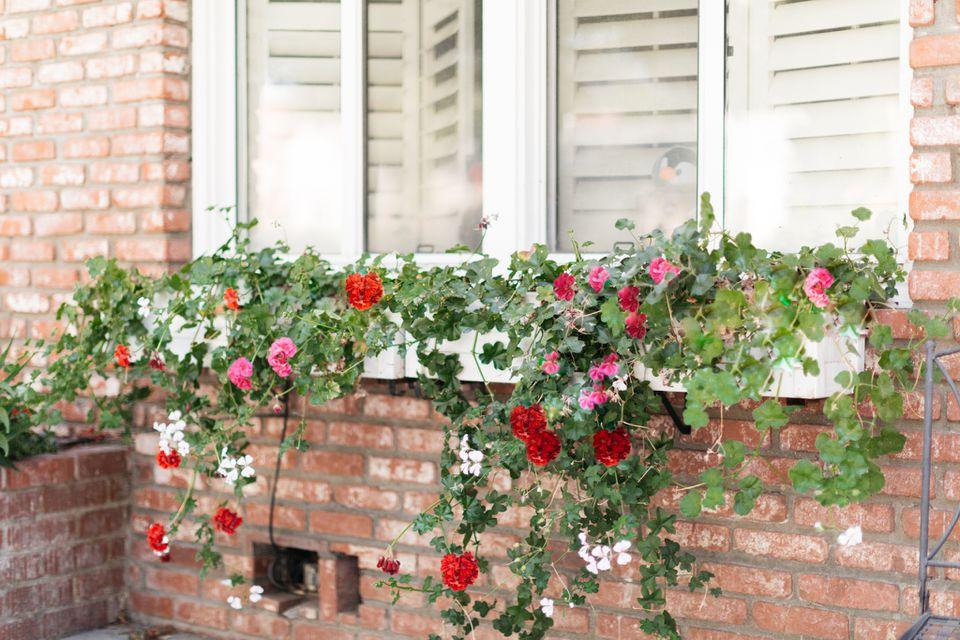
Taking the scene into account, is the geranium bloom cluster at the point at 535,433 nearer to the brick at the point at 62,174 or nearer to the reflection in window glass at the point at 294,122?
the reflection in window glass at the point at 294,122

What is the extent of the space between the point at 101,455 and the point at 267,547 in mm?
645

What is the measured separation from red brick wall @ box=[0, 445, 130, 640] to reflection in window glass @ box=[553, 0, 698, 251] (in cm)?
174

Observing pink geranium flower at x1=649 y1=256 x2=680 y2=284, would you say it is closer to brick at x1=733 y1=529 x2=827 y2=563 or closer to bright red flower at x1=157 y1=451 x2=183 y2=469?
brick at x1=733 y1=529 x2=827 y2=563

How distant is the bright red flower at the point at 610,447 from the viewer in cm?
264

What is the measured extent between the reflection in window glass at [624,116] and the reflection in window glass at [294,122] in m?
0.79

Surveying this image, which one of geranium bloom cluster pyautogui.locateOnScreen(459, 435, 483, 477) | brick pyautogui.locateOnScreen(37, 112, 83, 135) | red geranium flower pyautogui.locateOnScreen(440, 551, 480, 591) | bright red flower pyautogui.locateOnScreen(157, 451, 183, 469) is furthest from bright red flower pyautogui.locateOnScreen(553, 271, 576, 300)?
Answer: brick pyautogui.locateOnScreen(37, 112, 83, 135)

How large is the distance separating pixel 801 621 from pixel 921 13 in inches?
55.9

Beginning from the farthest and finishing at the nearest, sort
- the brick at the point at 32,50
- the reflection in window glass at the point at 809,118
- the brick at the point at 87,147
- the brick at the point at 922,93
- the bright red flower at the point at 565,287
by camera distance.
→ the brick at the point at 32,50
the brick at the point at 87,147
the reflection in window glass at the point at 809,118
the bright red flower at the point at 565,287
the brick at the point at 922,93

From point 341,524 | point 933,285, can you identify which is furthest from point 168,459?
point 933,285

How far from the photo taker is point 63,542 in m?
3.70

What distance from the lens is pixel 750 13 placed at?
9.52ft

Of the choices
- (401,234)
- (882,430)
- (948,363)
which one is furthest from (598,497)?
(401,234)

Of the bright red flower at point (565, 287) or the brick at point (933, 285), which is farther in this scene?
the bright red flower at point (565, 287)

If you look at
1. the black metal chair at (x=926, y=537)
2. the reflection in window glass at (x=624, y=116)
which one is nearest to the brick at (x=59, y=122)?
the reflection in window glass at (x=624, y=116)
